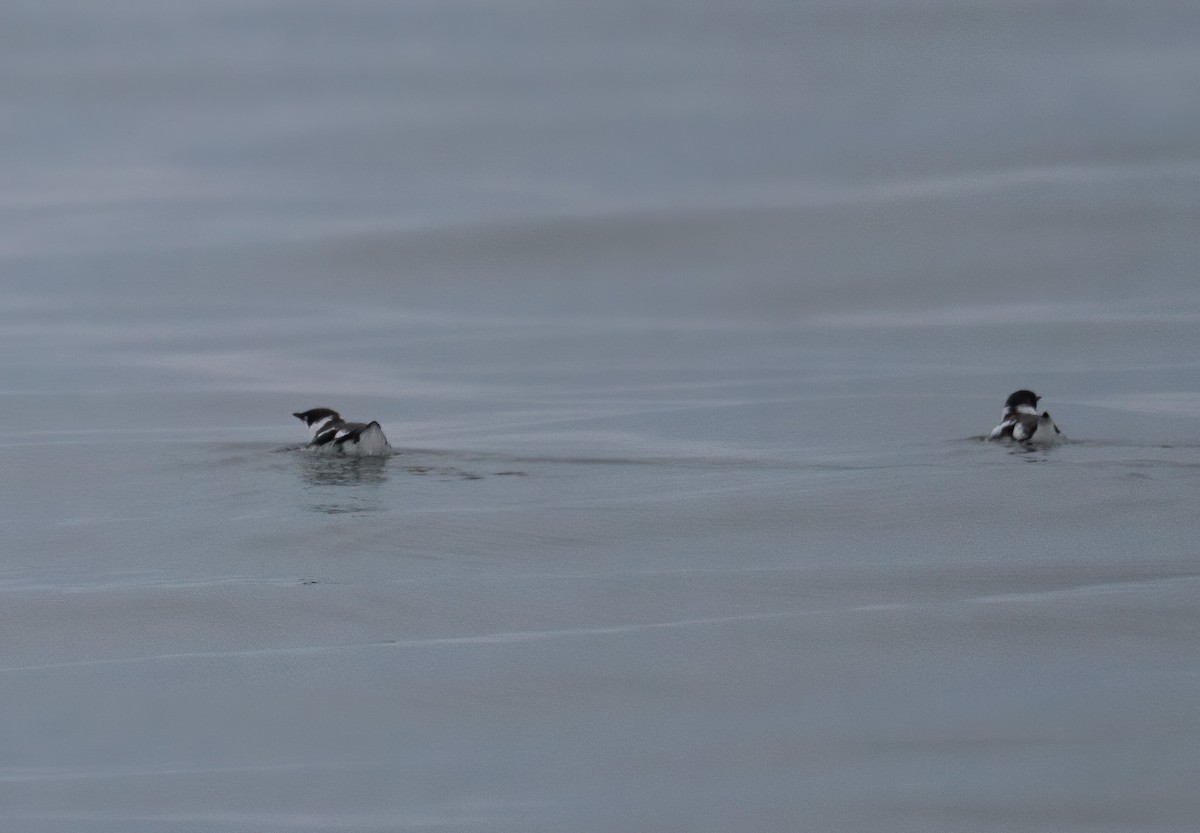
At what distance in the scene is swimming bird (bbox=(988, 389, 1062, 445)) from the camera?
12250mm

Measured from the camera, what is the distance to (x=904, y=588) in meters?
7.43

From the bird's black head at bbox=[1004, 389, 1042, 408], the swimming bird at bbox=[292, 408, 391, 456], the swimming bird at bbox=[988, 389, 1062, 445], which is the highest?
the bird's black head at bbox=[1004, 389, 1042, 408]

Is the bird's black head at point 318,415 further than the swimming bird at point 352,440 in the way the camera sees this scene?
Yes

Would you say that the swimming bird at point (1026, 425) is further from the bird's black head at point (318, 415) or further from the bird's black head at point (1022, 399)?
the bird's black head at point (318, 415)

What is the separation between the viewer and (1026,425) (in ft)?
40.8

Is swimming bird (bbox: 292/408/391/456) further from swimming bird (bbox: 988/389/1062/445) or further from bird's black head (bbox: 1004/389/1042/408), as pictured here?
bird's black head (bbox: 1004/389/1042/408)

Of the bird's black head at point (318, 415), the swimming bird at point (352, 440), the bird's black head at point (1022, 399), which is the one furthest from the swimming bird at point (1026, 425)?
the bird's black head at point (318, 415)

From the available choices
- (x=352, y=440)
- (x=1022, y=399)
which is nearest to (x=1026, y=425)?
(x=1022, y=399)

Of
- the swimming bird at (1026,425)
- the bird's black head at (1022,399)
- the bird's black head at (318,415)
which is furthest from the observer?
the bird's black head at (318,415)

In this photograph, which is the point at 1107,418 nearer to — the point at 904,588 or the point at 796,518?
the point at 796,518

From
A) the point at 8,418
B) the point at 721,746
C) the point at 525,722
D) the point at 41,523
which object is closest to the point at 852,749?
the point at 721,746

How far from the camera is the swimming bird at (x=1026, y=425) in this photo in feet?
40.2

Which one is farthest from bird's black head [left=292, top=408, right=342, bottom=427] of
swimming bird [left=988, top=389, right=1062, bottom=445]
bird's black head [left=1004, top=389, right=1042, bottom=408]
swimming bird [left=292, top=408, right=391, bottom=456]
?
bird's black head [left=1004, top=389, right=1042, bottom=408]

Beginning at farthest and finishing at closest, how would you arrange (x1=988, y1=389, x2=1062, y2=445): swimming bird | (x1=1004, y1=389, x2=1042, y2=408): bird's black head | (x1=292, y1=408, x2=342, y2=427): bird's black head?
(x1=292, y1=408, x2=342, y2=427): bird's black head → (x1=1004, y1=389, x2=1042, y2=408): bird's black head → (x1=988, y1=389, x2=1062, y2=445): swimming bird
